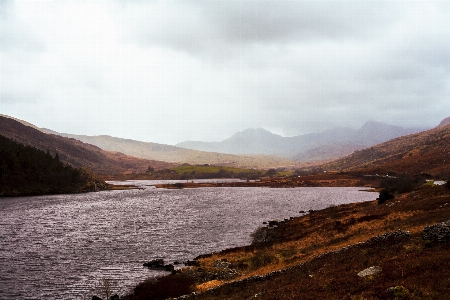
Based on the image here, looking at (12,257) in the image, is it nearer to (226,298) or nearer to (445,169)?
(226,298)

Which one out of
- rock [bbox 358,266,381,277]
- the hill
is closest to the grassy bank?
rock [bbox 358,266,381,277]

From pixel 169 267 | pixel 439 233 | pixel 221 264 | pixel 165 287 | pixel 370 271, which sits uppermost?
pixel 439 233

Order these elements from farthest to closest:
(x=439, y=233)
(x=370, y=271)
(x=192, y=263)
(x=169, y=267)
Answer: (x=192, y=263) → (x=169, y=267) → (x=439, y=233) → (x=370, y=271)

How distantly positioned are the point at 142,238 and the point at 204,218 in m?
26.3

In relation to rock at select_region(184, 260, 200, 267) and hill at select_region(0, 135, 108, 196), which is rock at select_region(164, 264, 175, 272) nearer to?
rock at select_region(184, 260, 200, 267)

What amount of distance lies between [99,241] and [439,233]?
61.6m

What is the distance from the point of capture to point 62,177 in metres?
181

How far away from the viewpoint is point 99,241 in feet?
211

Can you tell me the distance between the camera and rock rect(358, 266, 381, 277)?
68.8ft

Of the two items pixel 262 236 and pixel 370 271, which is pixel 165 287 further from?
pixel 262 236

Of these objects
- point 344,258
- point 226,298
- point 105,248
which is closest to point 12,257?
point 105,248

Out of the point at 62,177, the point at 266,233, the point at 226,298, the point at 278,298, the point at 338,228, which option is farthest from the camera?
the point at 62,177

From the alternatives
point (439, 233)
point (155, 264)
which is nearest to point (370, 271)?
point (439, 233)

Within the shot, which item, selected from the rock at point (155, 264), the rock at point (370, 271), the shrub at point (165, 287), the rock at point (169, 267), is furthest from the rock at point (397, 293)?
the rock at point (155, 264)
